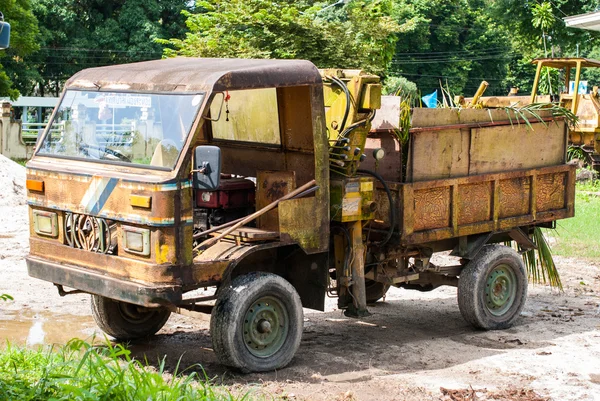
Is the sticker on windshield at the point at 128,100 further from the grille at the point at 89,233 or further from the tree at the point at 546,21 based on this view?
the tree at the point at 546,21

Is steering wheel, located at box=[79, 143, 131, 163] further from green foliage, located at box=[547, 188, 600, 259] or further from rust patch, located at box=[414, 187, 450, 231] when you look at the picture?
green foliage, located at box=[547, 188, 600, 259]

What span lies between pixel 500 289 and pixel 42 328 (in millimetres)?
4493

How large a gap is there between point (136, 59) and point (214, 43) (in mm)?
20989

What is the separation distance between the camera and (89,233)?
6859 millimetres

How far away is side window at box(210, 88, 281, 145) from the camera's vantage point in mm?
7641

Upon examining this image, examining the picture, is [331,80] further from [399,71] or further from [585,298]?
[399,71]

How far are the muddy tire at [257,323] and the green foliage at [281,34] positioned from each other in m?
13.9

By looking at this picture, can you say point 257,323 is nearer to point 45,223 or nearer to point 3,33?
point 45,223

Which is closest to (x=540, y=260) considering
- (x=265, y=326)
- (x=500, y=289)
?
(x=500, y=289)

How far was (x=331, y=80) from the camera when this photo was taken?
25.8 feet

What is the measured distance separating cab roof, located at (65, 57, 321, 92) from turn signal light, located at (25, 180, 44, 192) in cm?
85

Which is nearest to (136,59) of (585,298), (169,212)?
(585,298)

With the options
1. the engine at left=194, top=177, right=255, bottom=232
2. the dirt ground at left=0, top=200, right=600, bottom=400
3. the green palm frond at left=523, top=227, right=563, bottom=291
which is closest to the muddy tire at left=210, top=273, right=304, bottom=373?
the dirt ground at left=0, top=200, right=600, bottom=400

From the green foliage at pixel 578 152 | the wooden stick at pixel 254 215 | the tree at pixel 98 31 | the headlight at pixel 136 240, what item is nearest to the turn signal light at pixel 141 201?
the headlight at pixel 136 240
